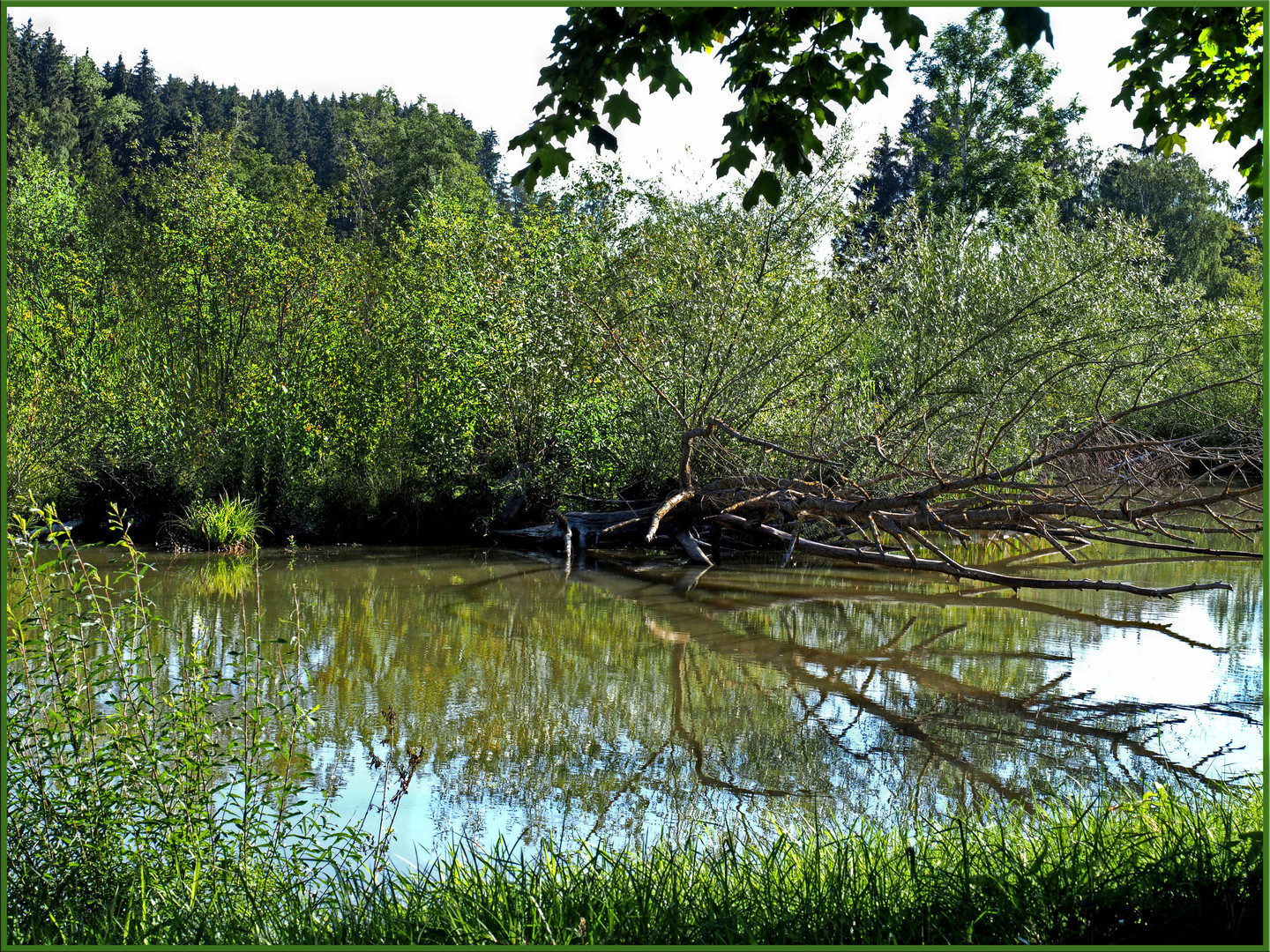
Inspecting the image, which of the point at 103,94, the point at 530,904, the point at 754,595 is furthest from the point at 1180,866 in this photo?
the point at 103,94

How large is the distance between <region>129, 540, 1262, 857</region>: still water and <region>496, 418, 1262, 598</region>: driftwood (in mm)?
632

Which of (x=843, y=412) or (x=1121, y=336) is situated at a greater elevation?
(x=1121, y=336)

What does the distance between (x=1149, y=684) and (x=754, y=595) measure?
4.90 meters

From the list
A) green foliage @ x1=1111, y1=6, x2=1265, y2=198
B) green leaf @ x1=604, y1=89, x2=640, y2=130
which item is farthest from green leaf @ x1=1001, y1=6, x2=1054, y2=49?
green foliage @ x1=1111, y1=6, x2=1265, y2=198

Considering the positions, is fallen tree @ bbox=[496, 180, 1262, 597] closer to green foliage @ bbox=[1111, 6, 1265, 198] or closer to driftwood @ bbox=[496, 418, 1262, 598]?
driftwood @ bbox=[496, 418, 1262, 598]

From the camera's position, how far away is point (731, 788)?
5.38m

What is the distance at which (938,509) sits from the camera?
36.9 ft

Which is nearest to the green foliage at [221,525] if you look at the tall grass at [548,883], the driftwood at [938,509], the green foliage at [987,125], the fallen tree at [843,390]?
the driftwood at [938,509]

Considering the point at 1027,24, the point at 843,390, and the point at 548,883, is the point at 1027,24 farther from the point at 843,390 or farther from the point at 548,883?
the point at 843,390

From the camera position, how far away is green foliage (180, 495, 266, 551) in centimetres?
1470

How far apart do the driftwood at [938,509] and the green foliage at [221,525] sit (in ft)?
13.0

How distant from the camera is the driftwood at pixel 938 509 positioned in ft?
32.7

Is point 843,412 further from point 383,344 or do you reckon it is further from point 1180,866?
point 1180,866

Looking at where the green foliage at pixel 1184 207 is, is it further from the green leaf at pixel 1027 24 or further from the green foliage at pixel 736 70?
the green leaf at pixel 1027 24
